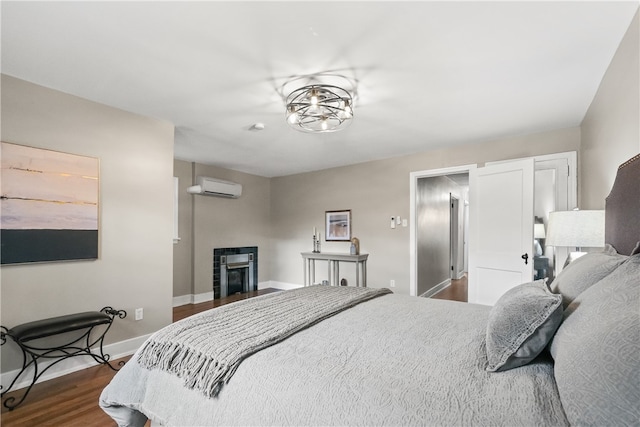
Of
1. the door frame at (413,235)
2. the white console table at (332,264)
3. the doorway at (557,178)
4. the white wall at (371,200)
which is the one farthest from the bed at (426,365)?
the white console table at (332,264)

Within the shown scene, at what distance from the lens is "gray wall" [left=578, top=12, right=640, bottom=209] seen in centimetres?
166

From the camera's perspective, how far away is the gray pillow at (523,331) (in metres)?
1.05

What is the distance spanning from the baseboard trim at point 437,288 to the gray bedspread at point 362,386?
3.73 metres

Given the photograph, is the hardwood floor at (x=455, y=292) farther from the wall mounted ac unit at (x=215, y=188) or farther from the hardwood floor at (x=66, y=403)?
the hardwood floor at (x=66, y=403)

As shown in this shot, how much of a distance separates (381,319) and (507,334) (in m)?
0.71

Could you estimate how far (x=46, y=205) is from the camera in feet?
7.82

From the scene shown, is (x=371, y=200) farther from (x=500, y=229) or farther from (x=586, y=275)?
(x=586, y=275)

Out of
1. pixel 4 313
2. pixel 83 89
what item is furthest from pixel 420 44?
pixel 4 313

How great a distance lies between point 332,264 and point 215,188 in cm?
241

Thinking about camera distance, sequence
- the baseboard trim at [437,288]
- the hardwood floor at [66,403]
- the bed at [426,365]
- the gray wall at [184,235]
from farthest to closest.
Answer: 1. the baseboard trim at [437,288]
2. the gray wall at [184,235]
3. the hardwood floor at [66,403]
4. the bed at [426,365]

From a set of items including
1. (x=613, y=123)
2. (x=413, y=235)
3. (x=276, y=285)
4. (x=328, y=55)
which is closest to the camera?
(x=328, y=55)

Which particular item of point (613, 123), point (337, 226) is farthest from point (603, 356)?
point (337, 226)

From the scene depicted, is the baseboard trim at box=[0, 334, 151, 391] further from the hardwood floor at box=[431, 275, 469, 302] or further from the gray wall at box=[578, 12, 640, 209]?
the hardwood floor at box=[431, 275, 469, 302]

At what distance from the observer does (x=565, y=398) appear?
31.0 inches
